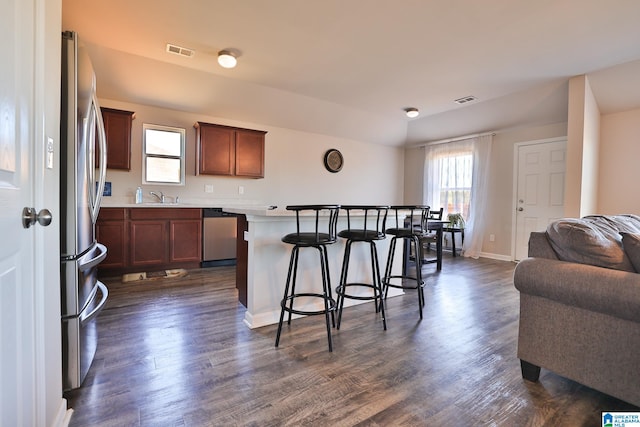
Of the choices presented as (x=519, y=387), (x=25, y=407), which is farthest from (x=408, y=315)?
(x=25, y=407)

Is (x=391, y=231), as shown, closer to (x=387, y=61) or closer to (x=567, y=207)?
(x=387, y=61)

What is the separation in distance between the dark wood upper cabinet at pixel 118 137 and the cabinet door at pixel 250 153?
142 cm

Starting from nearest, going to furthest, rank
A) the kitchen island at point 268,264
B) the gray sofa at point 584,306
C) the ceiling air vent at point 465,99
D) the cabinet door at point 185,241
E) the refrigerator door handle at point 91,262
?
the gray sofa at point 584,306 → the refrigerator door handle at point 91,262 → the kitchen island at point 268,264 → the cabinet door at point 185,241 → the ceiling air vent at point 465,99

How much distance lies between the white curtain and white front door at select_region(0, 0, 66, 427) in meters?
5.78

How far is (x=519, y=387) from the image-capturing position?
1646 millimetres

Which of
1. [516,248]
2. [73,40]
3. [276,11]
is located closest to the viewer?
[73,40]

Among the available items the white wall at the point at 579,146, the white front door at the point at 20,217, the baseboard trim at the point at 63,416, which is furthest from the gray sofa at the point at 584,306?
the white wall at the point at 579,146

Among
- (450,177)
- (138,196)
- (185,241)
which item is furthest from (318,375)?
(450,177)

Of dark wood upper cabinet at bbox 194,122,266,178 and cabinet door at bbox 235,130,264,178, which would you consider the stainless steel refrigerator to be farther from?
cabinet door at bbox 235,130,264,178

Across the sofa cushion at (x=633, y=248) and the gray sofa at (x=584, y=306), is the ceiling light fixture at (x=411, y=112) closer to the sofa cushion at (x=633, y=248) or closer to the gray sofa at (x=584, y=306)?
the gray sofa at (x=584, y=306)

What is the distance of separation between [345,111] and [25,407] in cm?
524

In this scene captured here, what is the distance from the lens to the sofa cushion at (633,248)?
1.39m

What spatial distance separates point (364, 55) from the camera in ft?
11.1

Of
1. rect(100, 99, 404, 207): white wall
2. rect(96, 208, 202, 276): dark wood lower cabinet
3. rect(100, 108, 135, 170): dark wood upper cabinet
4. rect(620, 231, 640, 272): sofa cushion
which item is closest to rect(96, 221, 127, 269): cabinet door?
rect(96, 208, 202, 276): dark wood lower cabinet
